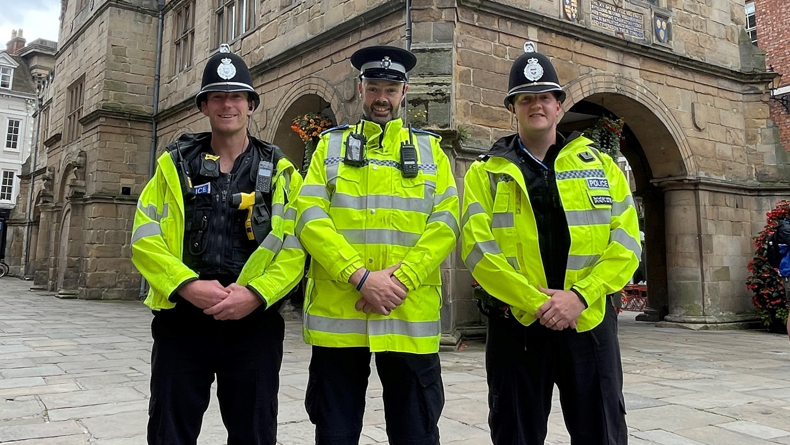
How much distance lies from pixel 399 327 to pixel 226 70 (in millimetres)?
1294

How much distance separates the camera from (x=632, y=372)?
587 cm

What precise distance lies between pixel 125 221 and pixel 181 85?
13.0ft

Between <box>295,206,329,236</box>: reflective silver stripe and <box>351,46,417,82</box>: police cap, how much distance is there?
640 millimetres

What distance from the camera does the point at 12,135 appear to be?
37344 mm

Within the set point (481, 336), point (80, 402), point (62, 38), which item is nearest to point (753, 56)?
point (481, 336)

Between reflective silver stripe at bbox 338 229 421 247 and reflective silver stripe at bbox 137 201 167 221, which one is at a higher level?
reflective silver stripe at bbox 137 201 167 221

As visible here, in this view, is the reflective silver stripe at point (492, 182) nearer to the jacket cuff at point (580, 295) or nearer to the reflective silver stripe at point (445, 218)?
the reflective silver stripe at point (445, 218)

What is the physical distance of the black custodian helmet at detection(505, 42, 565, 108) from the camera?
2.44 meters

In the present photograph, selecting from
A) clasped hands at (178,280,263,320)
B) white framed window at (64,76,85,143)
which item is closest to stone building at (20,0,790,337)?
white framed window at (64,76,85,143)

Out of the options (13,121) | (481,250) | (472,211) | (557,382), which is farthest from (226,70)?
(13,121)

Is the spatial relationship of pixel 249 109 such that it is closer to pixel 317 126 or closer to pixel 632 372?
pixel 632 372

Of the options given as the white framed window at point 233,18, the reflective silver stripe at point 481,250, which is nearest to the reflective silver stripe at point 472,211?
the reflective silver stripe at point 481,250

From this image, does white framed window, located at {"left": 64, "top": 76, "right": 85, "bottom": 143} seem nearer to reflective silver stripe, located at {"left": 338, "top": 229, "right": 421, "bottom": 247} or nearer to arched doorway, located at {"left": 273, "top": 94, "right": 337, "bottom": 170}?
arched doorway, located at {"left": 273, "top": 94, "right": 337, "bottom": 170}

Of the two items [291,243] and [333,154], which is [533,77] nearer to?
[333,154]
